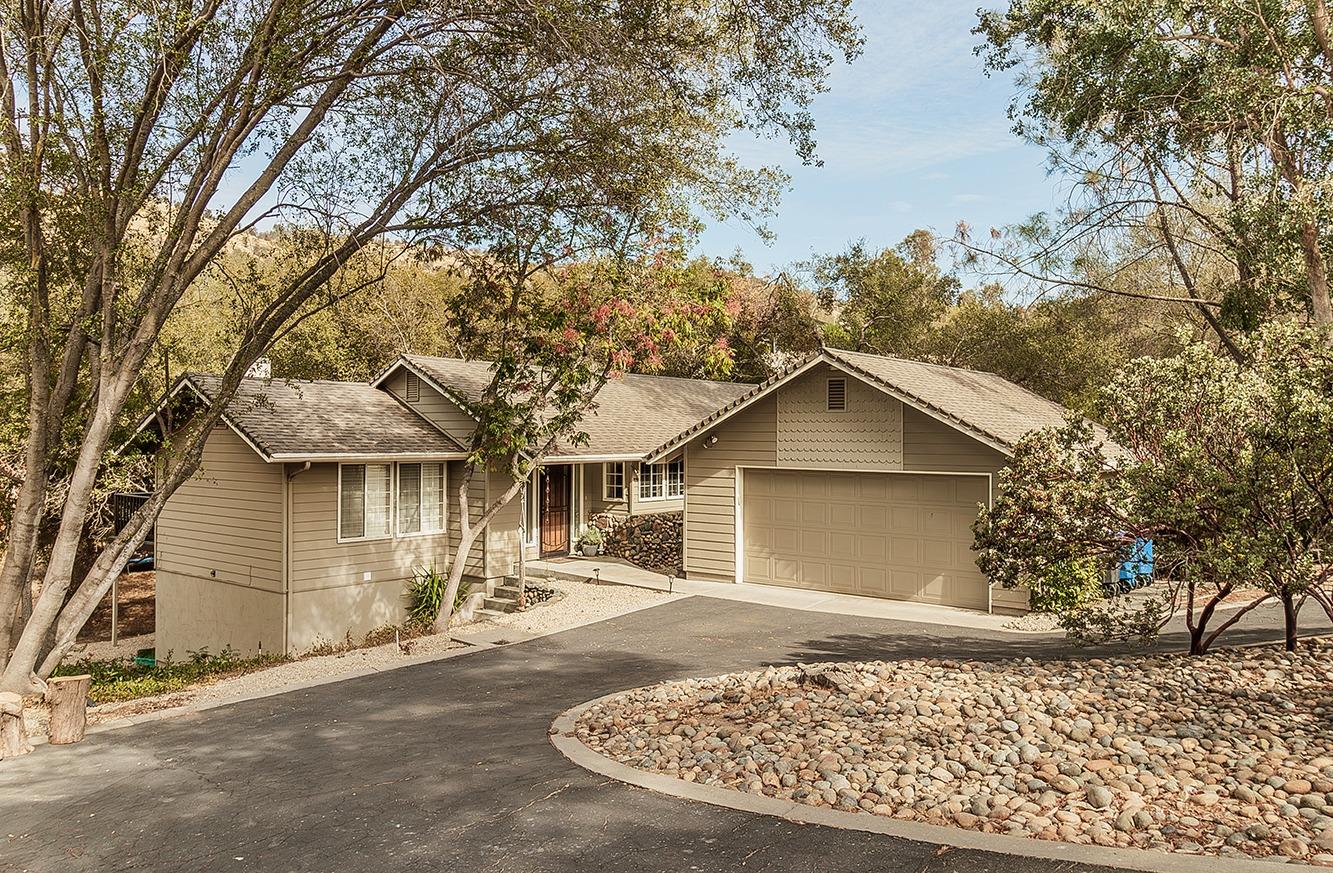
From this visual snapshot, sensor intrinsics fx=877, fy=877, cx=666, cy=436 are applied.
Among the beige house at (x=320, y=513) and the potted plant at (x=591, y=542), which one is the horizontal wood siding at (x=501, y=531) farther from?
the potted plant at (x=591, y=542)

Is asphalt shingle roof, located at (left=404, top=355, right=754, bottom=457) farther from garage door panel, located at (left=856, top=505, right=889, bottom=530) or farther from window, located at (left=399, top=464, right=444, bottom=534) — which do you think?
garage door panel, located at (left=856, top=505, right=889, bottom=530)

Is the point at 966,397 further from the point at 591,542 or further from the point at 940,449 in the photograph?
the point at 591,542

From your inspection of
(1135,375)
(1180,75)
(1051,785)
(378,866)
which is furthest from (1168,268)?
(378,866)

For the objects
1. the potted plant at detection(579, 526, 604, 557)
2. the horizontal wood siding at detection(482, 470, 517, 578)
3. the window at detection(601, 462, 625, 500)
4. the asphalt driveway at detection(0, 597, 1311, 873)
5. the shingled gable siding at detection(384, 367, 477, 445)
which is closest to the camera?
the asphalt driveway at detection(0, 597, 1311, 873)

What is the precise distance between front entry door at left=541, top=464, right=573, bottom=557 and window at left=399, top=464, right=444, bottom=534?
4.55 m

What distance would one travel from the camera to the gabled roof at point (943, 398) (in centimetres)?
1455

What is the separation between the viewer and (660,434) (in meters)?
22.6

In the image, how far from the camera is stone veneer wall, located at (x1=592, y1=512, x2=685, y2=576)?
2055cm

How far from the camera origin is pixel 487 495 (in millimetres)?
17016

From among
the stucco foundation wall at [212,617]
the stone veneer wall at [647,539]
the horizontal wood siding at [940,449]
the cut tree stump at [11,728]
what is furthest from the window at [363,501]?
the horizontal wood siding at [940,449]

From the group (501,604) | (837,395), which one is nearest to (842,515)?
(837,395)

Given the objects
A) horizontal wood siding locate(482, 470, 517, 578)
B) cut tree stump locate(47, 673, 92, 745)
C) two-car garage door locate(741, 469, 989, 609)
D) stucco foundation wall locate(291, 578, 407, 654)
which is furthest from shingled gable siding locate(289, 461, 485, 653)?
two-car garage door locate(741, 469, 989, 609)

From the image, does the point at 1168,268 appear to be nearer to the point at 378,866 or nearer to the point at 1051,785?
the point at 1051,785

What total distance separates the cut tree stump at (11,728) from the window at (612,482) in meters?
15.2
